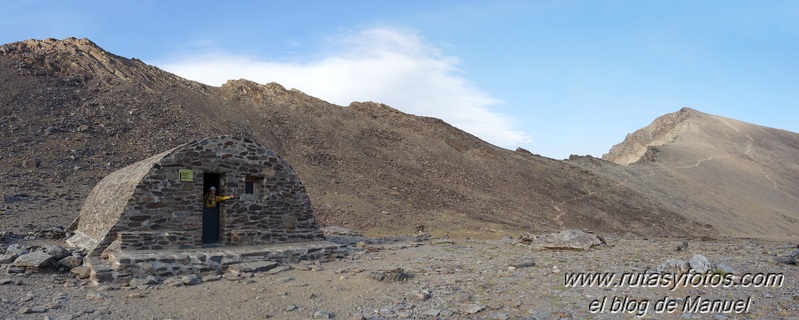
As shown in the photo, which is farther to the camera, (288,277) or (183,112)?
(183,112)

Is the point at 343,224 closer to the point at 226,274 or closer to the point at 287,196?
the point at 287,196

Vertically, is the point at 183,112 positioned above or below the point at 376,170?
above

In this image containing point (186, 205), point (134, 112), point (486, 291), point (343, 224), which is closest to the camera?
point (486, 291)

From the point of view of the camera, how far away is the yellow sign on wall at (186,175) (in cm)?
1421

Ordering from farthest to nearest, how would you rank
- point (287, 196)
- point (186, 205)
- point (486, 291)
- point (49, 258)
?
point (287, 196) → point (186, 205) → point (49, 258) → point (486, 291)

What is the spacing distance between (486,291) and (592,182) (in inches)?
1382

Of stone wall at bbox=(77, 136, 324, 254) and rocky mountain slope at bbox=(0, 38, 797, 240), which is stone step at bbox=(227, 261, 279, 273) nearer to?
stone wall at bbox=(77, 136, 324, 254)

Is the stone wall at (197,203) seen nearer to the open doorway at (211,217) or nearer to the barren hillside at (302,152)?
the open doorway at (211,217)

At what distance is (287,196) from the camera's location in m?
16.0

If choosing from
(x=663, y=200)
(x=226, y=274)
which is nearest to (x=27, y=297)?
(x=226, y=274)

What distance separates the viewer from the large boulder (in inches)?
464

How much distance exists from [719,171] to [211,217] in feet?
184

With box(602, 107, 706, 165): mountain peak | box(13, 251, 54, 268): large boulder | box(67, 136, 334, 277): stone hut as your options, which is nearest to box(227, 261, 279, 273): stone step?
box(67, 136, 334, 277): stone hut

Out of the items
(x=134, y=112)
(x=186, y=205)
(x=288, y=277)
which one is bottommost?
(x=288, y=277)
